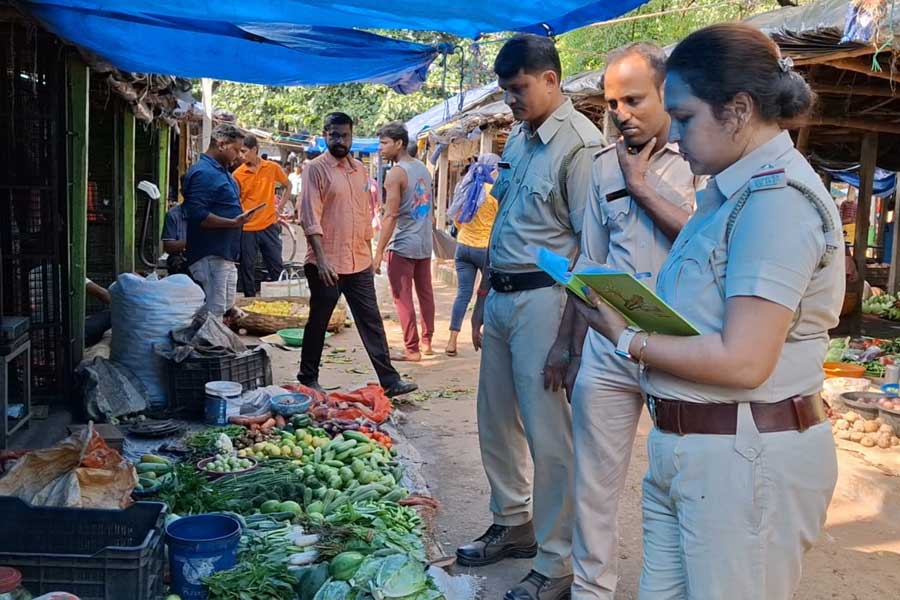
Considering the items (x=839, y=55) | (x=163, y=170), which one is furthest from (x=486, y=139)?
(x=839, y=55)

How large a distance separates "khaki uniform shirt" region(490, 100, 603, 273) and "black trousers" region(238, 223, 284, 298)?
7888mm

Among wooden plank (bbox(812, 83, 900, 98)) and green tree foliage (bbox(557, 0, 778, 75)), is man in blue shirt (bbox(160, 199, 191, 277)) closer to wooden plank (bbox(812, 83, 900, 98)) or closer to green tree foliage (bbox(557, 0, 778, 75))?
wooden plank (bbox(812, 83, 900, 98))

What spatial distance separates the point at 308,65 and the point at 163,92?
358cm

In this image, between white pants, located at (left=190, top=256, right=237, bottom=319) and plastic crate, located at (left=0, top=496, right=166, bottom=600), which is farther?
white pants, located at (left=190, top=256, right=237, bottom=319)

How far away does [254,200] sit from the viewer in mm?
11188

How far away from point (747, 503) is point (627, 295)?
54 centimetres

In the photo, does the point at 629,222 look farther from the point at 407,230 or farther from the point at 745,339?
the point at 407,230

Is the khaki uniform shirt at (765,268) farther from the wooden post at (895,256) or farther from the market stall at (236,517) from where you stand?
the wooden post at (895,256)

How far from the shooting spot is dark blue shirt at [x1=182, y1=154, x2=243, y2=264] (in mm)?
7848

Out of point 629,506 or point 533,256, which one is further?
point 629,506

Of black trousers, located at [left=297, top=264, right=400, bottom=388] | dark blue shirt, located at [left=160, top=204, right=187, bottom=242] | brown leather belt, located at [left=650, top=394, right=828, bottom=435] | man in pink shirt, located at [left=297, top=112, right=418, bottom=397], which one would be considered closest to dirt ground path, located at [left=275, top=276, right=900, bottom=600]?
black trousers, located at [left=297, top=264, right=400, bottom=388]

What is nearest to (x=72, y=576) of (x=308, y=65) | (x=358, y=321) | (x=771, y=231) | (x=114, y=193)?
(x=771, y=231)

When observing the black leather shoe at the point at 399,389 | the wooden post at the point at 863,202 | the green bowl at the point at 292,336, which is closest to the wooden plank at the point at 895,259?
the wooden post at the point at 863,202

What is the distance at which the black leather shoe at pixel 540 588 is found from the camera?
12.2 ft
